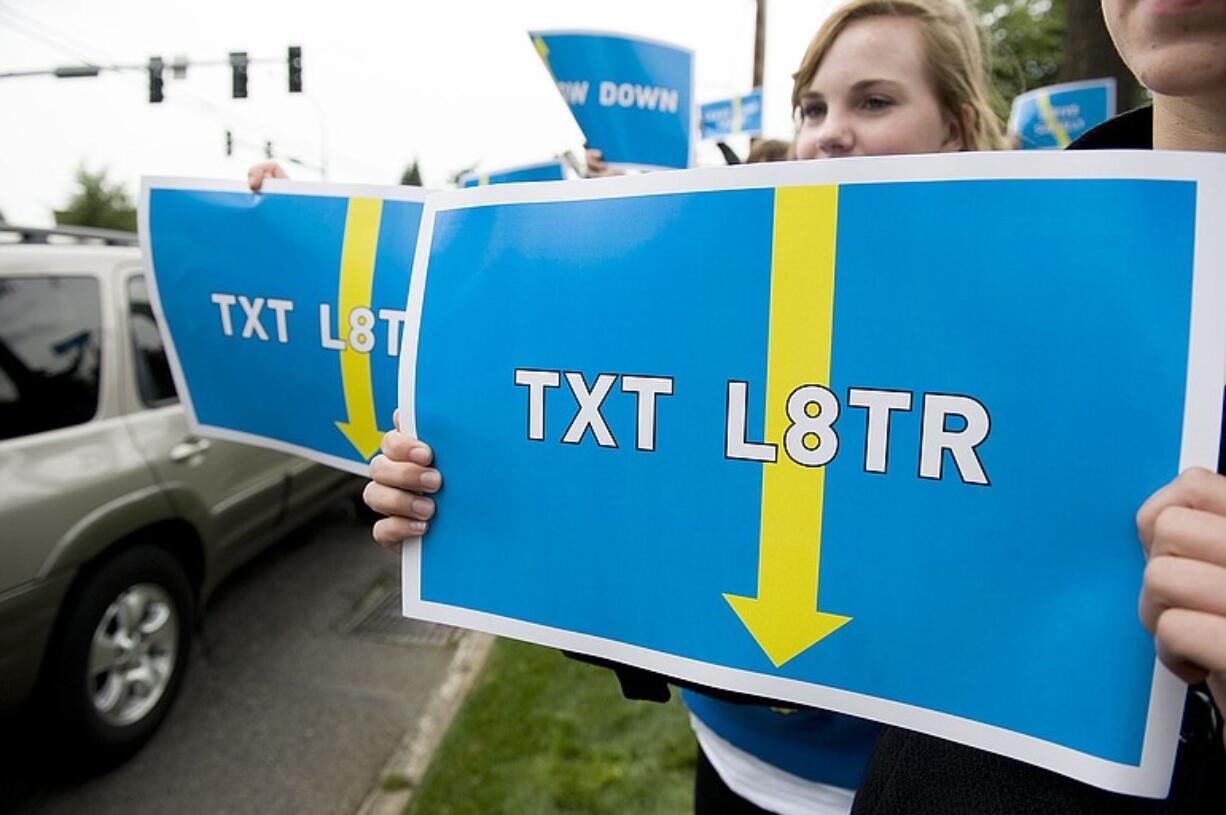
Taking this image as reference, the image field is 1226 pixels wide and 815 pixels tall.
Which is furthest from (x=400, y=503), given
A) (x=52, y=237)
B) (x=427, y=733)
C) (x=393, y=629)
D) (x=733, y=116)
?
(x=733, y=116)

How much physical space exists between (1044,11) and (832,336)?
24447 mm

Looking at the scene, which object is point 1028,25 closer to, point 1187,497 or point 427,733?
point 427,733

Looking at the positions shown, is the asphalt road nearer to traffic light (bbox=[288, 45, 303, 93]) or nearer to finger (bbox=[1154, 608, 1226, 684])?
finger (bbox=[1154, 608, 1226, 684])

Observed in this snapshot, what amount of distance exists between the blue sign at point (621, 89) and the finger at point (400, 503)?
2897 millimetres

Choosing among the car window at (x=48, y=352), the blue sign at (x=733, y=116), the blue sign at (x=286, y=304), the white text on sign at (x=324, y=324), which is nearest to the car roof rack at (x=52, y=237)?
the car window at (x=48, y=352)

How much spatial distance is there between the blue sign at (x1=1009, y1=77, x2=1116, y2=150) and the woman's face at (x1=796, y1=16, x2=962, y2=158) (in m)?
4.08

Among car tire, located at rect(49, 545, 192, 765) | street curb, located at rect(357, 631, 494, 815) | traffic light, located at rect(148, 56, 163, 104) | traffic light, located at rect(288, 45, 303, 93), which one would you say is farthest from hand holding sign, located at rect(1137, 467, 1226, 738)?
traffic light, located at rect(148, 56, 163, 104)

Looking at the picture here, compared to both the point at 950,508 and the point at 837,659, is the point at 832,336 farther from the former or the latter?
the point at 837,659

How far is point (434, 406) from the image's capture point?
1.03 meters

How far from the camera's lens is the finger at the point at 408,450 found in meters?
1.02

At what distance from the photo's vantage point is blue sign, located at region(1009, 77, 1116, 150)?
17.1ft

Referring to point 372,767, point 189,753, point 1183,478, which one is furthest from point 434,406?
point 189,753

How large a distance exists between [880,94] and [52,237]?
11.4 ft

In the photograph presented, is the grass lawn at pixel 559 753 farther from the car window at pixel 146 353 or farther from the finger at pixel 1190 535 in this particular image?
the finger at pixel 1190 535
